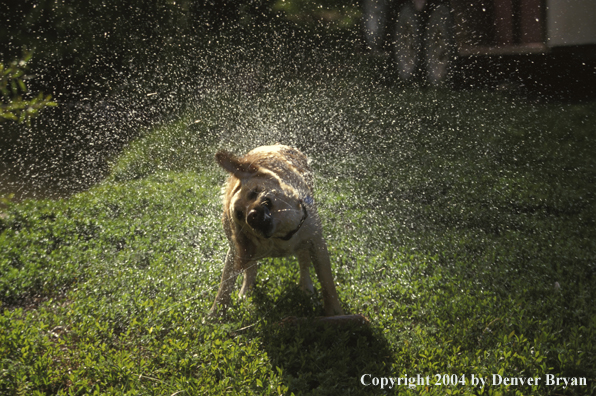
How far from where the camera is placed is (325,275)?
12.9ft

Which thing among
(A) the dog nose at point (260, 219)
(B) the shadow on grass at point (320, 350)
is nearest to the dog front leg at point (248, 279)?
(B) the shadow on grass at point (320, 350)

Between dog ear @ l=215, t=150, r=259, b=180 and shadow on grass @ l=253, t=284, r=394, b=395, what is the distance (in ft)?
4.09

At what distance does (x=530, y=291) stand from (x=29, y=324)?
463 centimetres

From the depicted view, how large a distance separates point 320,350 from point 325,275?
2.13 ft

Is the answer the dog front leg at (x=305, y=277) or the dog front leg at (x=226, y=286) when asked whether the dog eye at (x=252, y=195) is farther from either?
the dog front leg at (x=305, y=277)

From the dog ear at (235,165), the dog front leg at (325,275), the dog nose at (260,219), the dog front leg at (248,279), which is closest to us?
the dog nose at (260,219)

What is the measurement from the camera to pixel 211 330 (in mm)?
3795

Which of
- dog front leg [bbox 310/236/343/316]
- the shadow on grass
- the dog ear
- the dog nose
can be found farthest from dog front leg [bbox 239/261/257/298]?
the dog nose

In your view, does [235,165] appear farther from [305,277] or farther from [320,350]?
[320,350]

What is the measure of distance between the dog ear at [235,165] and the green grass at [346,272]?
1234mm

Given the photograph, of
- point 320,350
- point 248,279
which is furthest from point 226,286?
point 320,350

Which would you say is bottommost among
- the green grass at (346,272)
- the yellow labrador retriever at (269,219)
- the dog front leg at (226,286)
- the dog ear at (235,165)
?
the green grass at (346,272)

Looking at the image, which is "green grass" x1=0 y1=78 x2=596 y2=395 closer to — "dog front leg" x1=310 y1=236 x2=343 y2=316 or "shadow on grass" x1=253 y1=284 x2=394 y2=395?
"shadow on grass" x1=253 y1=284 x2=394 y2=395

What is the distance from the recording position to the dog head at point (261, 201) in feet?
10.5
